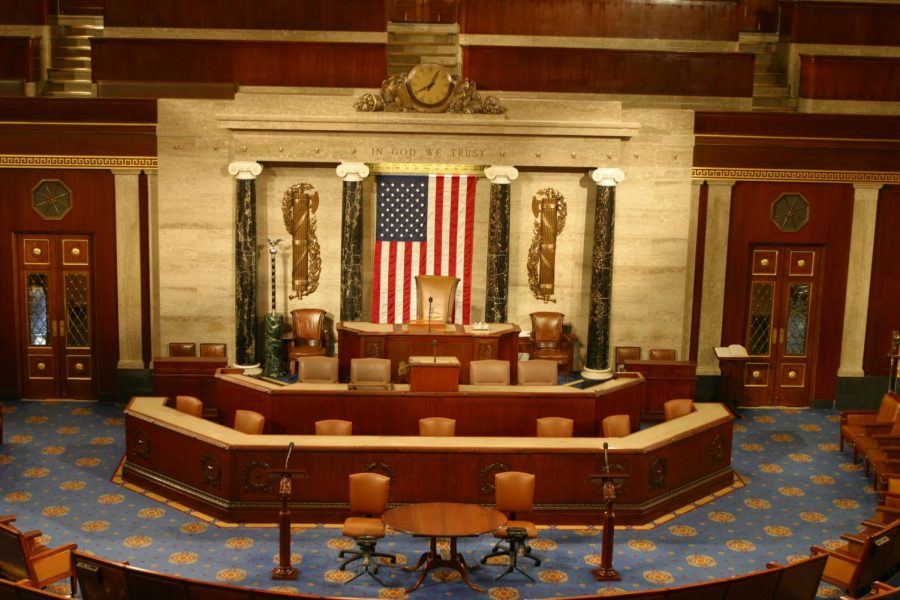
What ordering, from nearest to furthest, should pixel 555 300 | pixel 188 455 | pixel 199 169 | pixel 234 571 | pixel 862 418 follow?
pixel 234 571
pixel 188 455
pixel 862 418
pixel 199 169
pixel 555 300

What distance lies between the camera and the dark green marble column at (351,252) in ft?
53.2

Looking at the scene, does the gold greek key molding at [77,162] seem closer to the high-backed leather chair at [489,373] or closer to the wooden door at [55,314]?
the wooden door at [55,314]

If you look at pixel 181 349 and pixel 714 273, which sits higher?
pixel 714 273

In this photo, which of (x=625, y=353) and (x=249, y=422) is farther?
(x=625, y=353)

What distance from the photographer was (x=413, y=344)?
14.9 metres

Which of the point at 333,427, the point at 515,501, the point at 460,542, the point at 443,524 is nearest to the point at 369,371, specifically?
the point at 333,427

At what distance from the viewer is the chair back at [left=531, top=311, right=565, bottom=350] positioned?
16.4m

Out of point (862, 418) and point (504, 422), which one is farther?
point (862, 418)

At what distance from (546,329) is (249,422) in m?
5.79

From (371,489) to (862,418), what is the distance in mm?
7302

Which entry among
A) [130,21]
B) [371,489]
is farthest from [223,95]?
[371,489]

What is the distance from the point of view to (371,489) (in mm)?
10312

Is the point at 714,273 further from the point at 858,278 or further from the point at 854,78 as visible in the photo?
the point at 854,78

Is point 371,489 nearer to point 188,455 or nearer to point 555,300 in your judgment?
point 188,455
